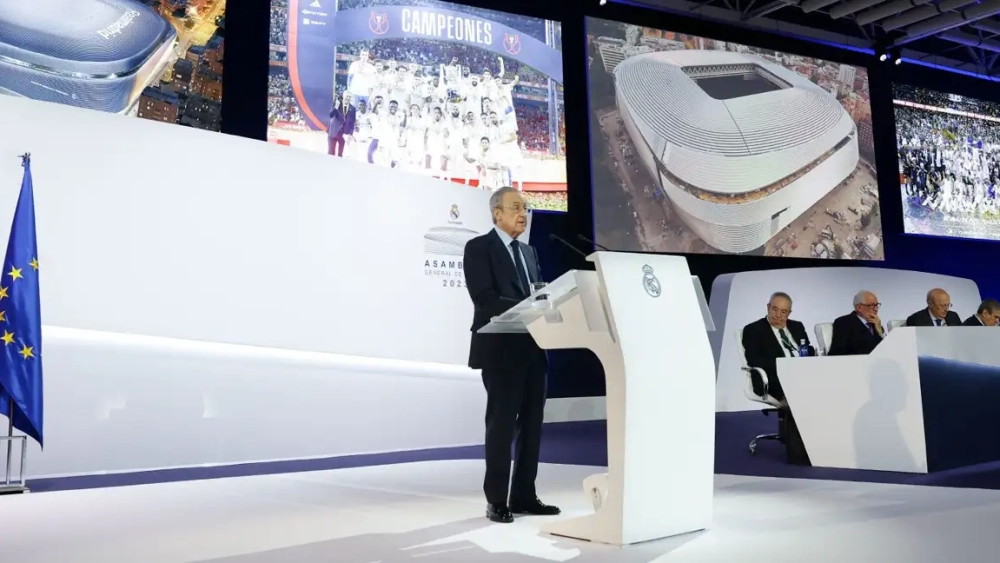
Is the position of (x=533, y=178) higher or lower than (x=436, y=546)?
higher

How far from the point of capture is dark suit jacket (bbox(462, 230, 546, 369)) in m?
3.03

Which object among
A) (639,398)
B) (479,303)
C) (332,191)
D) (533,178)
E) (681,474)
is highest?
(533,178)

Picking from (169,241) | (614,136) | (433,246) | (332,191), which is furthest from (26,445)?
(614,136)

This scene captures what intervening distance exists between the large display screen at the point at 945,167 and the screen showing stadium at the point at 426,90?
18.3 ft

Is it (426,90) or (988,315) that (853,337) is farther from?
(426,90)

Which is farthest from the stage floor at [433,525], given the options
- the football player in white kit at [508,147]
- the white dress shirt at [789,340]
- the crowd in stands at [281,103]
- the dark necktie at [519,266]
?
the football player in white kit at [508,147]

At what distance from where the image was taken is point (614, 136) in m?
9.01

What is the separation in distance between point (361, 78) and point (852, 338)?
16.2ft

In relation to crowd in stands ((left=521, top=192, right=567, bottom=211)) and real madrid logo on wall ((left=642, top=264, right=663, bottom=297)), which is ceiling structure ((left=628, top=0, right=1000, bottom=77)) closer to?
crowd in stands ((left=521, top=192, right=567, bottom=211))

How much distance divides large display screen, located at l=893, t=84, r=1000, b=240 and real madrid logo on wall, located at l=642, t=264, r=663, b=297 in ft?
32.3

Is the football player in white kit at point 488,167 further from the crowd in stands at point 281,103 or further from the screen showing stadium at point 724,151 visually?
the crowd in stands at point 281,103

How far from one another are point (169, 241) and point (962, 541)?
14.4ft

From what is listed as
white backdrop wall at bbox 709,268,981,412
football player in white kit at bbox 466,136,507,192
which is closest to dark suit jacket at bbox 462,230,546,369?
football player in white kit at bbox 466,136,507,192

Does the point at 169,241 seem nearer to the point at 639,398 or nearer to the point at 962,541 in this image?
the point at 639,398
